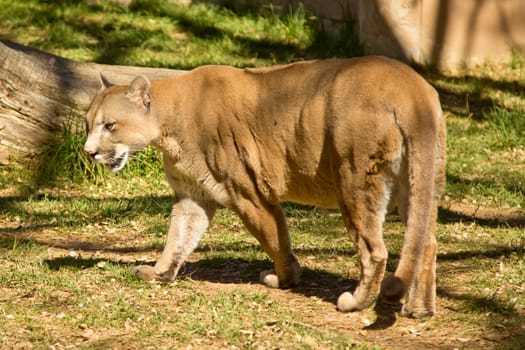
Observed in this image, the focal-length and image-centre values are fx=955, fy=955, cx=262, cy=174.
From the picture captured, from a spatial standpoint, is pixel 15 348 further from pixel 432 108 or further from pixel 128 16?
pixel 128 16

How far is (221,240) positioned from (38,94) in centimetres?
254

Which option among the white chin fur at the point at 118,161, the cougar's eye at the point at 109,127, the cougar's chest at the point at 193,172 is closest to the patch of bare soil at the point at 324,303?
the cougar's chest at the point at 193,172

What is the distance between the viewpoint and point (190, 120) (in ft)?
21.2

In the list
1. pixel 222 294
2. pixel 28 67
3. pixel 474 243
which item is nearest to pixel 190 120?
pixel 222 294

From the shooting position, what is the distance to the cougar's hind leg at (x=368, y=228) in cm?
568

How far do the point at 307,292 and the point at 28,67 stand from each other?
4.09 m

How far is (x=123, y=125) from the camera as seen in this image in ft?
21.4

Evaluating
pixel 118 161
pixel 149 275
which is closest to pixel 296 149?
pixel 118 161

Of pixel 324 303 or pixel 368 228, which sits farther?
pixel 324 303

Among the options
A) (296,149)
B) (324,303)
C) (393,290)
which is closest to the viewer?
(393,290)

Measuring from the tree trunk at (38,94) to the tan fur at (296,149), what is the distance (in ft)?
8.06

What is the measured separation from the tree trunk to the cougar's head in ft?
9.18

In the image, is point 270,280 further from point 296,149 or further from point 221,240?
point 221,240

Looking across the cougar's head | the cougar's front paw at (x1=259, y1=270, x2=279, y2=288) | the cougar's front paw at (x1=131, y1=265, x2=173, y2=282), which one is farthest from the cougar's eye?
the cougar's front paw at (x1=259, y1=270, x2=279, y2=288)
